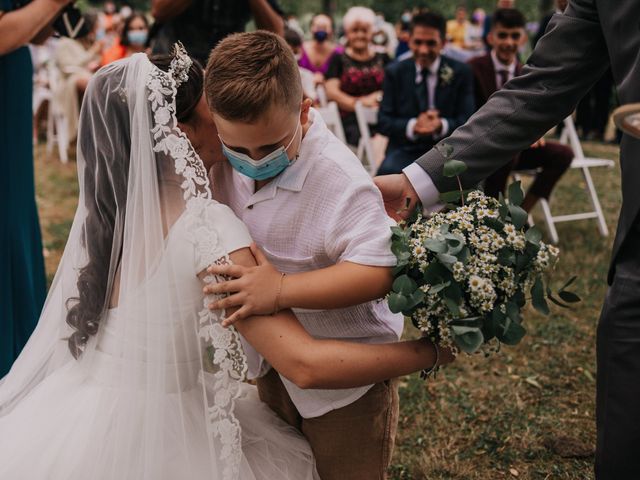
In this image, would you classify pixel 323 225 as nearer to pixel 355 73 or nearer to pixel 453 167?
pixel 453 167

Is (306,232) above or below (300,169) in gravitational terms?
below

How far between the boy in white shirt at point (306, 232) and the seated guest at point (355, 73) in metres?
5.63

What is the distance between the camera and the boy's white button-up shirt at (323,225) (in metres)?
1.95

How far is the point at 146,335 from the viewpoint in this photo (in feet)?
6.46

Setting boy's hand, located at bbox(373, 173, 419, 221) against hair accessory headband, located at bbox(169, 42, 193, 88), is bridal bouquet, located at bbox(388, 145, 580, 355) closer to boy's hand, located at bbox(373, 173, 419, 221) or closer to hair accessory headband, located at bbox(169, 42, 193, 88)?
boy's hand, located at bbox(373, 173, 419, 221)

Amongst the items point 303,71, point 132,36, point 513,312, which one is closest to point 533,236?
point 513,312

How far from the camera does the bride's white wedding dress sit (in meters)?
1.92

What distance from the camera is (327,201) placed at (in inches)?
78.2

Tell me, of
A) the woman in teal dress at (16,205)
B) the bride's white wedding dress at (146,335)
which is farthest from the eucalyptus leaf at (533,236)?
the woman in teal dress at (16,205)

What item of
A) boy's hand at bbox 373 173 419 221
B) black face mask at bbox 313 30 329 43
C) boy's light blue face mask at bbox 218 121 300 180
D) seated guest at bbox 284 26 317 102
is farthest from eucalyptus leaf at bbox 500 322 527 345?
black face mask at bbox 313 30 329 43

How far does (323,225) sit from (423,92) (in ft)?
13.9

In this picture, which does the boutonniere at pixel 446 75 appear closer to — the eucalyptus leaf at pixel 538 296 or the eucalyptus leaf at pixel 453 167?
the eucalyptus leaf at pixel 453 167

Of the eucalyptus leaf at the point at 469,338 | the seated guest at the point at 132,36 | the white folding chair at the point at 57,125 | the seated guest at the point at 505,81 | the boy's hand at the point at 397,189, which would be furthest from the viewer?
the white folding chair at the point at 57,125

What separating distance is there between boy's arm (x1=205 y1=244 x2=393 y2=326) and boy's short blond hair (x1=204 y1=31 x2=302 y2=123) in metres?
0.40
